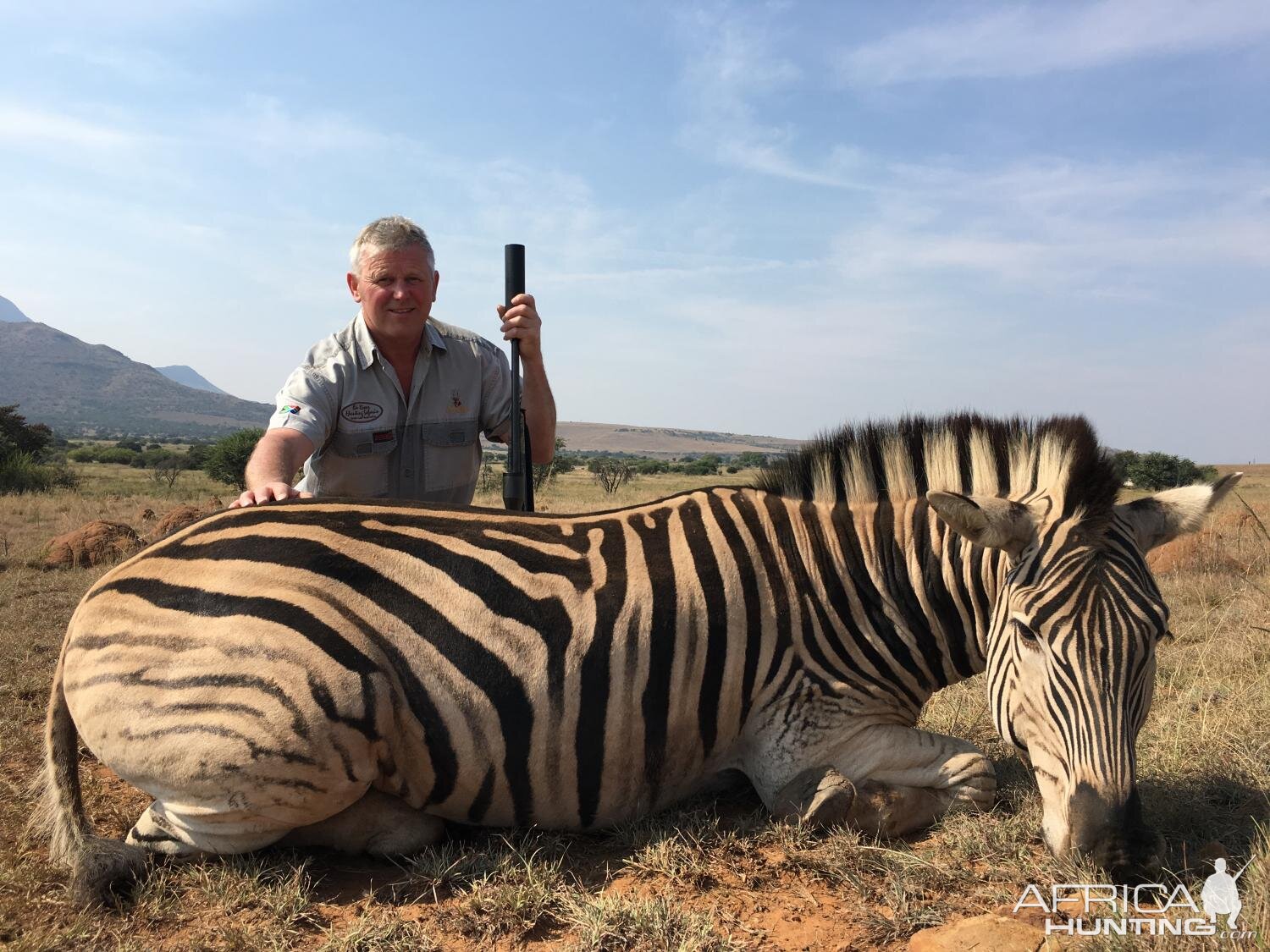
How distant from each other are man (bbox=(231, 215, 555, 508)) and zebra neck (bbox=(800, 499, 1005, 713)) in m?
2.26

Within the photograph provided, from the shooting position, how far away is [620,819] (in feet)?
10.7

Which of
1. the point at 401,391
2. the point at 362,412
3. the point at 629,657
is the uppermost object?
the point at 401,391

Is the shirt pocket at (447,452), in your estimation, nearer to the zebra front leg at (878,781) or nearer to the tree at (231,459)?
the zebra front leg at (878,781)

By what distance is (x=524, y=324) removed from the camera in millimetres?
4801

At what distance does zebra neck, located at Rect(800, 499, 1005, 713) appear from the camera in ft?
10.8

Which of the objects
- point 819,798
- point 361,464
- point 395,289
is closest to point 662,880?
point 819,798

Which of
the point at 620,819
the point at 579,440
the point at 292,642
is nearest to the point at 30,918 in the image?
the point at 292,642

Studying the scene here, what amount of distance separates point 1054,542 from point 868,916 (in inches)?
54.1

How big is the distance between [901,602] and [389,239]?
335 cm

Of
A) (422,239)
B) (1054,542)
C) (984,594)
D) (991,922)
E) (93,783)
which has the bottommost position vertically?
(93,783)

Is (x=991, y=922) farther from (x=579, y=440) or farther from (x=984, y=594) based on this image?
(x=579, y=440)

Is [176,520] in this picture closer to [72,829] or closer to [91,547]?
[91,547]

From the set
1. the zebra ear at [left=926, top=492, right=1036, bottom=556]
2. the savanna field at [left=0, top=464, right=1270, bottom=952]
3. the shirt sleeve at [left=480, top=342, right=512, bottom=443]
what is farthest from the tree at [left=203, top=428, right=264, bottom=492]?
the zebra ear at [left=926, top=492, right=1036, bottom=556]

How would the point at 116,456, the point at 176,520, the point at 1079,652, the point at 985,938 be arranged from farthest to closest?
1. the point at 116,456
2. the point at 176,520
3. the point at 1079,652
4. the point at 985,938
